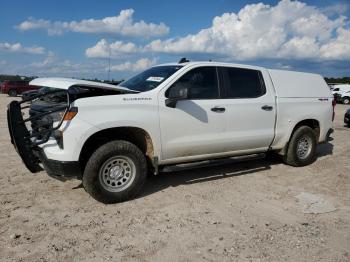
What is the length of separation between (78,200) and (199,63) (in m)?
2.75

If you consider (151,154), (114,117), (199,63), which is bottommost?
(151,154)

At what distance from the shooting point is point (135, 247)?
12.5ft

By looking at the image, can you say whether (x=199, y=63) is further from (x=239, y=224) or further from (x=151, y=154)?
(x=239, y=224)

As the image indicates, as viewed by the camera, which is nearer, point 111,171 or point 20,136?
point 20,136

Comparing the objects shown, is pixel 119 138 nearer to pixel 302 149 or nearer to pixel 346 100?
pixel 302 149

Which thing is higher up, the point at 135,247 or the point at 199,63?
the point at 199,63

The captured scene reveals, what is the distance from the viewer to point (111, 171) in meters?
4.94

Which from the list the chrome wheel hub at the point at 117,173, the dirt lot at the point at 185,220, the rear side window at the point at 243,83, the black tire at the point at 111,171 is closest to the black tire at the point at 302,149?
the dirt lot at the point at 185,220

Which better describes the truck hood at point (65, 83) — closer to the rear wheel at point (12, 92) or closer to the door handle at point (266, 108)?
the door handle at point (266, 108)

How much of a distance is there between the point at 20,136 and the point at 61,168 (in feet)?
2.29

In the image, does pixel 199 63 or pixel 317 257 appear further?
pixel 199 63

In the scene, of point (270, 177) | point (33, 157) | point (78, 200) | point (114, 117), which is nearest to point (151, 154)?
point (114, 117)

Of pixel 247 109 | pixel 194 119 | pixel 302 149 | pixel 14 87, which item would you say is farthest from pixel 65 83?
pixel 14 87

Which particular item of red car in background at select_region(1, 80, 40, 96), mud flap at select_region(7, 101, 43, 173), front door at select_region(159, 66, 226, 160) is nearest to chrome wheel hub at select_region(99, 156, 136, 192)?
front door at select_region(159, 66, 226, 160)
